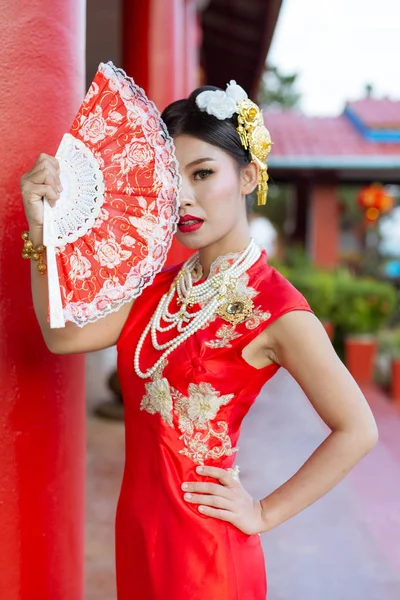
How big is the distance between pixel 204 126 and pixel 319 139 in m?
10.9

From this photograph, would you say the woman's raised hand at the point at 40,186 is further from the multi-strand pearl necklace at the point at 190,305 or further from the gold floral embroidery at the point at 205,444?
the gold floral embroidery at the point at 205,444

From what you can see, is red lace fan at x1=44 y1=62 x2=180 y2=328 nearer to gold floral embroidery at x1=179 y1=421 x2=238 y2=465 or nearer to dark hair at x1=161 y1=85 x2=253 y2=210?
dark hair at x1=161 y1=85 x2=253 y2=210

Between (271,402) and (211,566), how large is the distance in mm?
5133

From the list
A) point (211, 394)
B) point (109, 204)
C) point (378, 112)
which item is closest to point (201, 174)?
point (109, 204)

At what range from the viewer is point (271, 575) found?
3.06 metres

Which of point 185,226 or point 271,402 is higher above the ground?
point 185,226

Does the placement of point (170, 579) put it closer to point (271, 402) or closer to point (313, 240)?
point (271, 402)

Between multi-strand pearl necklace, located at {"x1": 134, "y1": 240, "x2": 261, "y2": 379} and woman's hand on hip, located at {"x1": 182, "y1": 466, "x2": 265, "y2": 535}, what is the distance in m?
0.23

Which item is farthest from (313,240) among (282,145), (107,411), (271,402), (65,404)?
(65,404)

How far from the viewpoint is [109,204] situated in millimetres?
1322

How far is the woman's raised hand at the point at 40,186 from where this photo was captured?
1.22 metres

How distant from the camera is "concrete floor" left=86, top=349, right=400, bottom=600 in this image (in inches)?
117

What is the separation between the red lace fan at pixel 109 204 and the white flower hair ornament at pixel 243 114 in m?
0.13

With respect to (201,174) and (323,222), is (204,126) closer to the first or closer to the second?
(201,174)
